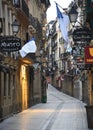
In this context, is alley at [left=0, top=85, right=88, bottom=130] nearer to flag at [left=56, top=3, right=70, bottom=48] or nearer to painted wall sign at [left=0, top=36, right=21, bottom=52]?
painted wall sign at [left=0, top=36, right=21, bottom=52]

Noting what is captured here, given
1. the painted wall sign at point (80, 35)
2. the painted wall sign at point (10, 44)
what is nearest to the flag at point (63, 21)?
the painted wall sign at point (80, 35)

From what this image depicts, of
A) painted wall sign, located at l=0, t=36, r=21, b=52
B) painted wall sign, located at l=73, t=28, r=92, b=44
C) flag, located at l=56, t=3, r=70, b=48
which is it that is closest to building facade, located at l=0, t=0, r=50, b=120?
painted wall sign, located at l=0, t=36, r=21, b=52

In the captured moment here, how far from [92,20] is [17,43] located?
→ 10738mm

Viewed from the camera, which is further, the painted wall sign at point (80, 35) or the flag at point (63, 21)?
the flag at point (63, 21)

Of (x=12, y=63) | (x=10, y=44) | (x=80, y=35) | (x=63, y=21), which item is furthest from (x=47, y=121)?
(x=12, y=63)

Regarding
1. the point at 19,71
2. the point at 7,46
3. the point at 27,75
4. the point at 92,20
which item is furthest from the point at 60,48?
the point at 7,46

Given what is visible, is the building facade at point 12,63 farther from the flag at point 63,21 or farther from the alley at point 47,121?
the flag at point 63,21

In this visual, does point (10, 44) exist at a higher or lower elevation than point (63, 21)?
lower

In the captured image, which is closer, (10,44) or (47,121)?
(10,44)

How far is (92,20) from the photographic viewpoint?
1425 inches

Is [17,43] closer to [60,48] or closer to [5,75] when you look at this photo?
[5,75]

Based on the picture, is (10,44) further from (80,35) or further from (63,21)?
(63,21)

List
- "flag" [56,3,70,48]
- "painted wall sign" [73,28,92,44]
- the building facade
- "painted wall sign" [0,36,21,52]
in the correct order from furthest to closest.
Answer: "flag" [56,3,70,48]
the building facade
"painted wall sign" [73,28,92,44]
"painted wall sign" [0,36,21,52]

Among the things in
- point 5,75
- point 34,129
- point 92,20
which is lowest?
point 34,129
